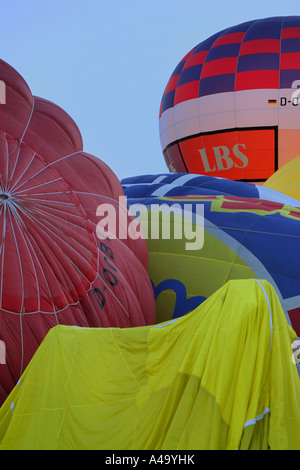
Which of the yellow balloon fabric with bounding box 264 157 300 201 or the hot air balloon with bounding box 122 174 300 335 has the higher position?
the yellow balloon fabric with bounding box 264 157 300 201

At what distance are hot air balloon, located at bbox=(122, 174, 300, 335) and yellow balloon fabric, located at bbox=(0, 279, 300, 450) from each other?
4.01 ft

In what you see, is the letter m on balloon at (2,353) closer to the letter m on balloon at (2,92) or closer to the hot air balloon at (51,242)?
the hot air balloon at (51,242)

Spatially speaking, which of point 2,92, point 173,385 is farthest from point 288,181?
point 173,385

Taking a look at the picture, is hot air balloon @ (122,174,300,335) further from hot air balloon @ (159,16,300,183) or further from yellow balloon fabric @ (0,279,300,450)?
hot air balloon @ (159,16,300,183)

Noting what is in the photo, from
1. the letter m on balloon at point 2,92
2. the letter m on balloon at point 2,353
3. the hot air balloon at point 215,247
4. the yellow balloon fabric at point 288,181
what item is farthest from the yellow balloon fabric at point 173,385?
the yellow balloon fabric at point 288,181

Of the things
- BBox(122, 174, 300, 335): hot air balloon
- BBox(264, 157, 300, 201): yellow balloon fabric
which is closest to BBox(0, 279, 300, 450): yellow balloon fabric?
BBox(122, 174, 300, 335): hot air balloon

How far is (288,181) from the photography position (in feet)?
17.1

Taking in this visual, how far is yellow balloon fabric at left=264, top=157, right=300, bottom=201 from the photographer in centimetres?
506

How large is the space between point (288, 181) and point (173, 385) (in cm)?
364

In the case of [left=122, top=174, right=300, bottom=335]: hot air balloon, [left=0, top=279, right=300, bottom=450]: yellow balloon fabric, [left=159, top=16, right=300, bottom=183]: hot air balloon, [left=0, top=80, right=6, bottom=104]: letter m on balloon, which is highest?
[left=159, top=16, right=300, bottom=183]: hot air balloon

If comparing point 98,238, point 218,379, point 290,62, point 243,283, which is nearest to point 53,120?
point 98,238

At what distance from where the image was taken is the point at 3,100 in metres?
2.69

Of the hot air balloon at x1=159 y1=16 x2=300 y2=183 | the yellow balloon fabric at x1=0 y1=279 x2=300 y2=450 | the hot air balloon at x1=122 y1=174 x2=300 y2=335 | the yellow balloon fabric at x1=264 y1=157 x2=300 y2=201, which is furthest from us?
the hot air balloon at x1=159 y1=16 x2=300 y2=183

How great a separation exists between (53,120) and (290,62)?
21.2 ft
